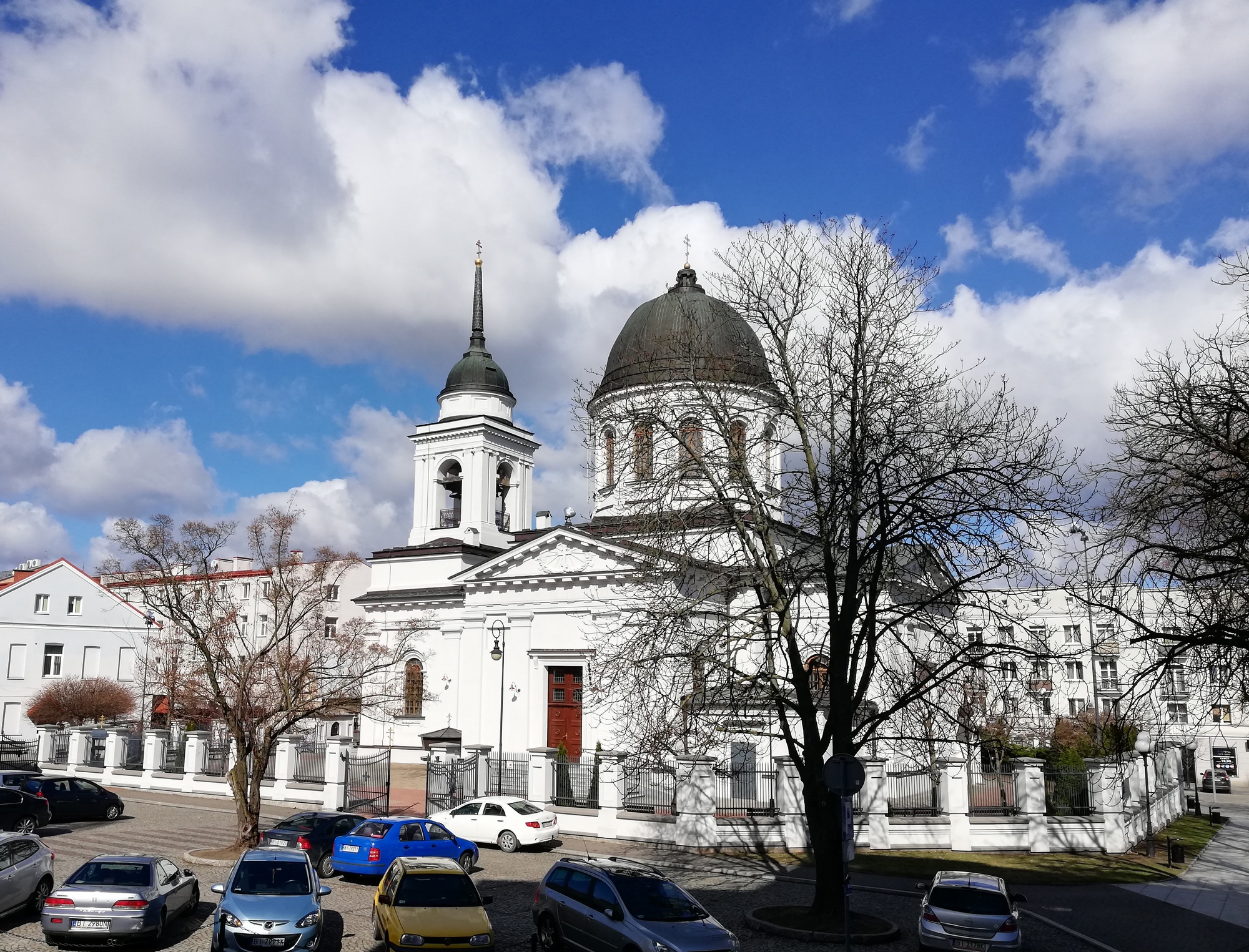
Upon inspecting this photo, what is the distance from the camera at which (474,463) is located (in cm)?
4675

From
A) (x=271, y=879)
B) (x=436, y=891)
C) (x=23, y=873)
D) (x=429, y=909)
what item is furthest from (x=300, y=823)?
(x=429, y=909)

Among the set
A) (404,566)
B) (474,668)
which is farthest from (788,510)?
(404,566)

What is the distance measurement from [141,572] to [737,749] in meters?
18.3

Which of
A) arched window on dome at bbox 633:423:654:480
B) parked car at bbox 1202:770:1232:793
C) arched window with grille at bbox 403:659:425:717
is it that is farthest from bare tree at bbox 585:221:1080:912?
parked car at bbox 1202:770:1232:793

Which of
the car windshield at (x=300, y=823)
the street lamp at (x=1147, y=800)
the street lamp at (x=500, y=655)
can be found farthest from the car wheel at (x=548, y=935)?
the street lamp at (x=500, y=655)

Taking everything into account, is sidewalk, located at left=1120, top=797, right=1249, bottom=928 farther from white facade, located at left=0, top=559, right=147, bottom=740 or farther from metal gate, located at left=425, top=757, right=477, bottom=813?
white facade, located at left=0, top=559, right=147, bottom=740

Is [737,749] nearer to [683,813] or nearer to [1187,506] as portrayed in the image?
[683,813]

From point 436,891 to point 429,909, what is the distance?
377 millimetres

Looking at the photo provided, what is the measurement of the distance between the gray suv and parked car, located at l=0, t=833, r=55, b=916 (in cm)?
827

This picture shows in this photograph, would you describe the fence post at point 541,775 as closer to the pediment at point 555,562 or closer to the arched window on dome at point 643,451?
the pediment at point 555,562

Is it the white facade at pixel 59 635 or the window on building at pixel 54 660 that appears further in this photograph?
the window on building at pixel 54 660

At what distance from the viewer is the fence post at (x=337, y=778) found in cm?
3186

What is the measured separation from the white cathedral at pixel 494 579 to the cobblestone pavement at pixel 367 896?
12.8 m

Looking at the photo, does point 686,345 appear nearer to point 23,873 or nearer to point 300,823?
point 300,823
